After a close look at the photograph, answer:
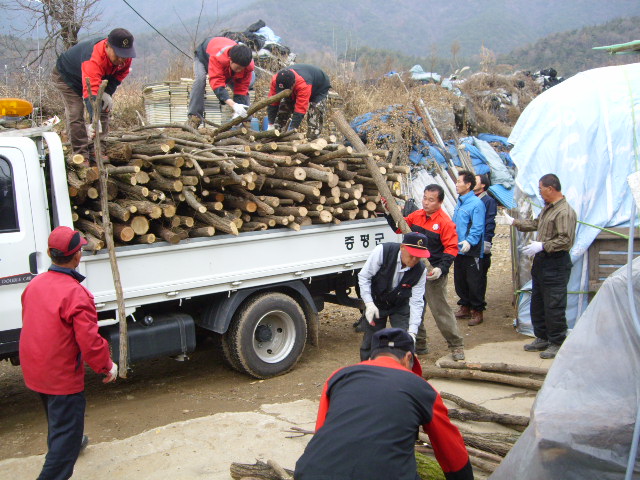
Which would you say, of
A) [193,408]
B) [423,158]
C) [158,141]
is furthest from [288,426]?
[423,158]

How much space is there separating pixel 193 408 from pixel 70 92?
3.46 meters

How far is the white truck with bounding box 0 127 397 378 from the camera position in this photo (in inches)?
199

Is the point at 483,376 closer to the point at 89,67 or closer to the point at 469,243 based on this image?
the point at 469,243

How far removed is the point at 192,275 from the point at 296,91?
368cm

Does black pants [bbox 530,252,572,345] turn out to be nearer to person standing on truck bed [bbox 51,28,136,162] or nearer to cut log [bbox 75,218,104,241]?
cut log [bbox 75,218,104,241]

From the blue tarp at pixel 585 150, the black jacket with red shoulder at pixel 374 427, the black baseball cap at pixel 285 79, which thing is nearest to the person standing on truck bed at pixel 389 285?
the black jacket with red shoulder at pixel 374 427

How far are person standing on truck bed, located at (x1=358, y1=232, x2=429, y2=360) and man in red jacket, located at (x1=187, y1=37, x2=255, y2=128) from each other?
323cm

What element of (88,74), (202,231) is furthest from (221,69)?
(202,231)

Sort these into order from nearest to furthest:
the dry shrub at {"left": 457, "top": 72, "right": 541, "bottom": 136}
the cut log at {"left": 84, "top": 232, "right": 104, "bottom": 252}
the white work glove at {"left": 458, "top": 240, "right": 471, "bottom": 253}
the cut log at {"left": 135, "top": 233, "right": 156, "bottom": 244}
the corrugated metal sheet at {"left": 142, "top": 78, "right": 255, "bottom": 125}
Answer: the cut log at {"left": 84, "top": 232, "right": 104, "bottom": 252} < the cut log at {"left": 135, "top": 233, "right": 156, "bottom": 244} < the white work glove at {"left": 458, "top": 240, "right": 471, "bottom": 253} < the corrugated metal sheet at {"left": 142, "top": 78, "right": 255, "bottom": 125} < the dry shrub at {"left": 457, "top": 72, "right": 541, "bottom": 136}

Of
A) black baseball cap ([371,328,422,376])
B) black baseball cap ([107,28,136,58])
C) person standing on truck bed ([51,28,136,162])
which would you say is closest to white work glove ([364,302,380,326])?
black baseball cap ([371,328,422,376])

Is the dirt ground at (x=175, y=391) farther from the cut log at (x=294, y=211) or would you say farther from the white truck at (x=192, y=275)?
the cut log at (x=294, y=211)

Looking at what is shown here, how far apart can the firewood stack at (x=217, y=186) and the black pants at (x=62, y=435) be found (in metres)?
1.53

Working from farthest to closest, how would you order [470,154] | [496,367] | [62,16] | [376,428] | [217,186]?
[470,154]
[62,16]
[217,186]
[496,367]
[376,428]

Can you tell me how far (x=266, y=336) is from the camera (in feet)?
21.3
